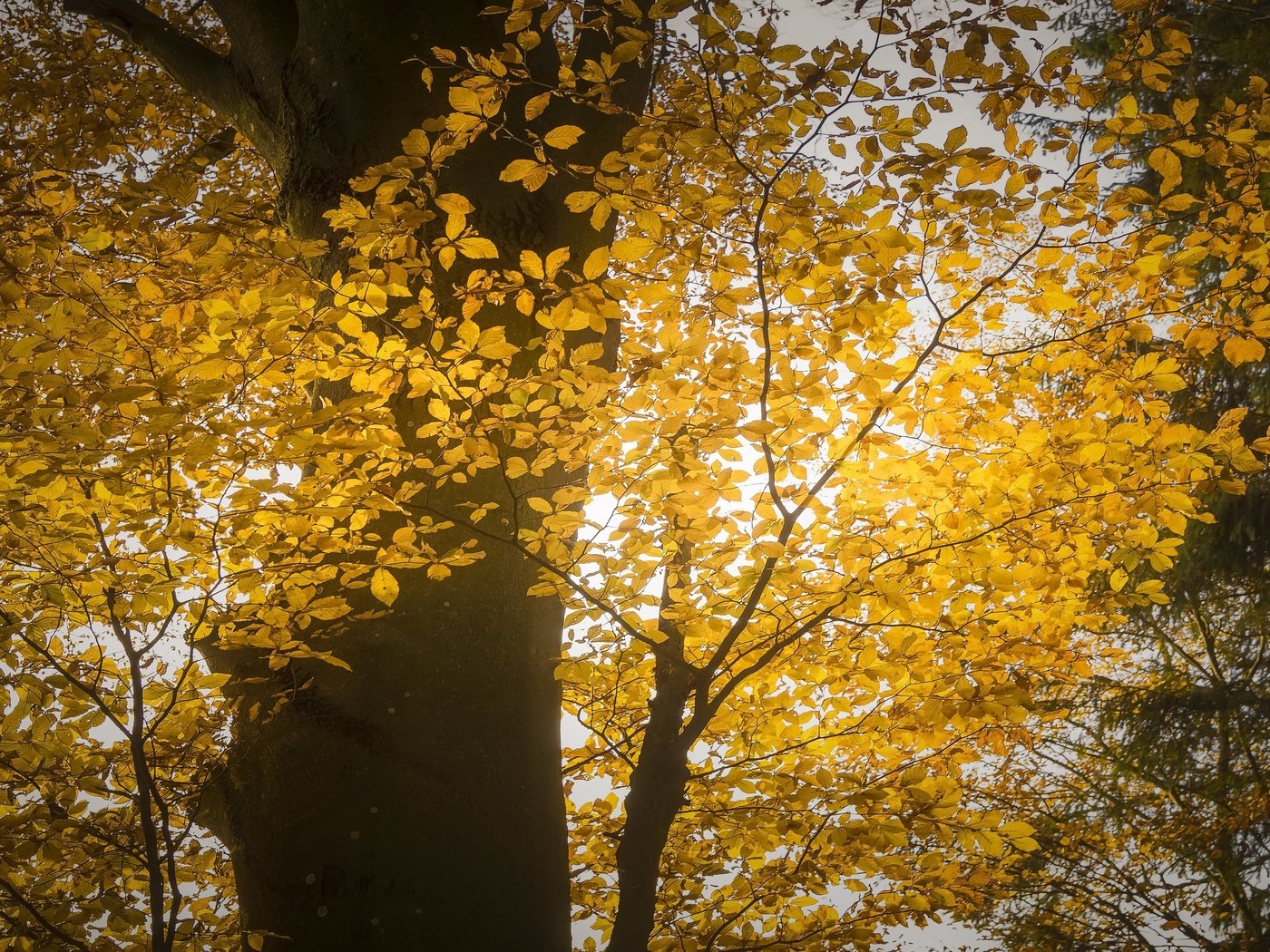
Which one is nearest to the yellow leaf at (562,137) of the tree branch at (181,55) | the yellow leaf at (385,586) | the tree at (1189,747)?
the yellow leaf at (385,586)

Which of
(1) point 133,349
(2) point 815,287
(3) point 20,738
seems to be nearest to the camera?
(3) point 20,738

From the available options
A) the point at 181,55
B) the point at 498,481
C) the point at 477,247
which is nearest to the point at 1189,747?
the point at 498,481

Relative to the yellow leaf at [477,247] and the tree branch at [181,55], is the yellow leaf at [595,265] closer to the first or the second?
the yellow leaf at [477,247]

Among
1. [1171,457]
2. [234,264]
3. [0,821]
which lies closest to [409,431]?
[234,264]

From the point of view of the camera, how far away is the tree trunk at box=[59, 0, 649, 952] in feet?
6.56

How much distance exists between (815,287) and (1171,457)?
1215mm

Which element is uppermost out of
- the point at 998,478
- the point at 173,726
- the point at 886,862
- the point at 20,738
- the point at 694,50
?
the point at 694,50

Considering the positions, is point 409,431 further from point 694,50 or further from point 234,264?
point 694,50

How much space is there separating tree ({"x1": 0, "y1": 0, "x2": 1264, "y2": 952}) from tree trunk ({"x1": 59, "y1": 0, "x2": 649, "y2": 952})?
0.01 meters

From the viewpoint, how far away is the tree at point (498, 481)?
6.55 ft

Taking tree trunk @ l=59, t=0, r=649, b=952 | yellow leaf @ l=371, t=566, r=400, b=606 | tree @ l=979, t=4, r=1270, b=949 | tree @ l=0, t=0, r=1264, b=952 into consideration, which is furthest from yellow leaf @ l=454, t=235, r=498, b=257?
tree @ l=979, t=4, r=1270, b=949

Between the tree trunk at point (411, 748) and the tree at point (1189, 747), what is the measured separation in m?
5.71

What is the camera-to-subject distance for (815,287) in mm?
2498

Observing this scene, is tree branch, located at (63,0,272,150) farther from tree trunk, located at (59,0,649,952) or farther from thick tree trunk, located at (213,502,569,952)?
→ thick tree trunk, located at (213,502,569,952)
